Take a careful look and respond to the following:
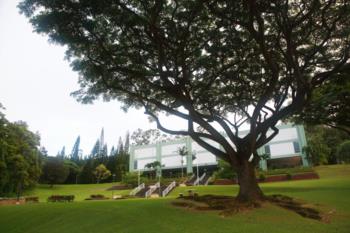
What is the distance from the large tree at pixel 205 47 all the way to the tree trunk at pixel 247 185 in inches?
1.7

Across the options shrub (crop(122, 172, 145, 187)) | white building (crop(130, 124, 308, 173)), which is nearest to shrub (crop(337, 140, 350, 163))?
white building (crop(130, 124, 308, 173))

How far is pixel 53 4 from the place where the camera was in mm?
10195

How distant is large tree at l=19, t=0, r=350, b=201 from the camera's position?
35.3ft

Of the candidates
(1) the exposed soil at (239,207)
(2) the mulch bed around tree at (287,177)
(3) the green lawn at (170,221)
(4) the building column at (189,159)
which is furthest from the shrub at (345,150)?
(1) the exposed soil at (239,207)

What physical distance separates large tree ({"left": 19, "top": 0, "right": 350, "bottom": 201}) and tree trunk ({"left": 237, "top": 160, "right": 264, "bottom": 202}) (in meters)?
0.04

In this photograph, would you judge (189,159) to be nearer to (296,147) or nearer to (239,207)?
(296,147)

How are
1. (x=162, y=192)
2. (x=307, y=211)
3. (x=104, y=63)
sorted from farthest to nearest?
(x=162, y=192), (x=104, y=63), (x=307, y=211)

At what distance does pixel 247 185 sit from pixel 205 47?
20.2 feet

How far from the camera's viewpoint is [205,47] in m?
13.1

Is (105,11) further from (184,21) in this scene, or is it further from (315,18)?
(315,18)

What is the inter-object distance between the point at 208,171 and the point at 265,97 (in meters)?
43.1

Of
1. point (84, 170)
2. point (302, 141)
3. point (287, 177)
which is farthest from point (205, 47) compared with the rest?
point (84, 170)

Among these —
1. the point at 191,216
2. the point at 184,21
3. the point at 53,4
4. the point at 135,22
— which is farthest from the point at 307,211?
the point at 53,4

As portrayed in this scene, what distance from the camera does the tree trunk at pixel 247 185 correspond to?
12234 mm
